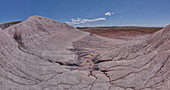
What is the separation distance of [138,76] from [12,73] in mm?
9241

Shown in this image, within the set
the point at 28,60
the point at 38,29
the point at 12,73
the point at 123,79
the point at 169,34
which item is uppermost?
the point at 38,29

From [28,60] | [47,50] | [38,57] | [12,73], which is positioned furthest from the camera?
[47,50]

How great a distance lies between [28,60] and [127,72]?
8.68 meters

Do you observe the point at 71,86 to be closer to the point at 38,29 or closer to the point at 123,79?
the point at 123,79

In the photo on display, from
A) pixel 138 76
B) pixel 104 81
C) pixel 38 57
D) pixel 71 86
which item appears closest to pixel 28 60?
pixel 38 57

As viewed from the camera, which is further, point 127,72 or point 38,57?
point 38,57

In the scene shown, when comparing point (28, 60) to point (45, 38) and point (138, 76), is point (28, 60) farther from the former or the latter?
point (138, 76)

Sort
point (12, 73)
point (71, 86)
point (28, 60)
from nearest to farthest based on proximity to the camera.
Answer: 1. point (71, 86)
2. point (12, 73)
3. point (28, 60)

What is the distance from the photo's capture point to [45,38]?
52.2 ft

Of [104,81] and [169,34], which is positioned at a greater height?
[169,34]

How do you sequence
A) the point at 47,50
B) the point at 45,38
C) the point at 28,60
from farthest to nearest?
the point at 45,38 → the point at 47,50 → the point at 28,60

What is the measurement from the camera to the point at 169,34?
11.2 metres

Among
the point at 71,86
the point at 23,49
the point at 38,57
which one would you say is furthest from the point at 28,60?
the point at 71,86

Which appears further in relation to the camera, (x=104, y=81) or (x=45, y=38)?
(x=45, y=38)
